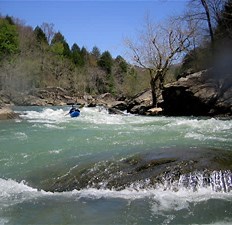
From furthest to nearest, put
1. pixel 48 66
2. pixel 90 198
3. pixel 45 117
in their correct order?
pixel 48 66 < pixel 45 117 < pixel 90 198

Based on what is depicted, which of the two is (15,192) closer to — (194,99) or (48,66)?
(194,99)

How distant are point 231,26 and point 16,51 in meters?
40.6

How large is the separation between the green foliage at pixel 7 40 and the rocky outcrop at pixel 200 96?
3804 cm

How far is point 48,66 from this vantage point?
5931 cm

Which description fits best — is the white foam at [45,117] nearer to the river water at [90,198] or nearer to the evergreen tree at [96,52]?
the river water at [90,198]

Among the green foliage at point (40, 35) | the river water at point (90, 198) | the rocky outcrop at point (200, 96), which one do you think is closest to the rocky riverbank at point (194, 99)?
the rocky outcrop at point (200, 96)

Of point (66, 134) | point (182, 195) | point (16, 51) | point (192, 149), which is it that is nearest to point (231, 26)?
point (66, 134)

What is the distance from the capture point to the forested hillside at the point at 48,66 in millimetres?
51375

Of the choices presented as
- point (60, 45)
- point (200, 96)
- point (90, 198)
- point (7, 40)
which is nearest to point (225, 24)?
point (200, 96)

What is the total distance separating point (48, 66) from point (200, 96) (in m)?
43.6

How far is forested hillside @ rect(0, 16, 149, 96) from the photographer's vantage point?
51375 mm

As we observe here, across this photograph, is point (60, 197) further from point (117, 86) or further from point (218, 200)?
point (117, 86)

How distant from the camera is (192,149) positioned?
24.8ft

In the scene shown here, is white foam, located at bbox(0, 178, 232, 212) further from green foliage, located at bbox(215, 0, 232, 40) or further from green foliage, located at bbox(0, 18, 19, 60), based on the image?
green foliage, located at bbox(0, 18, 19, 60)
